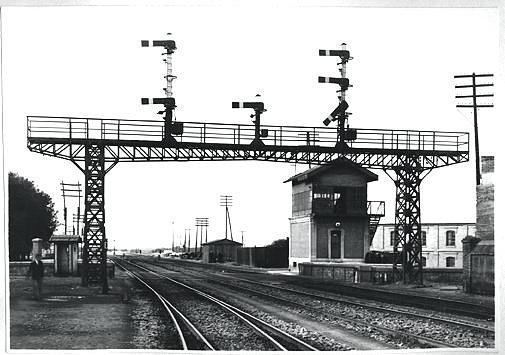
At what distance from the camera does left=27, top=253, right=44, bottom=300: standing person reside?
15227 mm

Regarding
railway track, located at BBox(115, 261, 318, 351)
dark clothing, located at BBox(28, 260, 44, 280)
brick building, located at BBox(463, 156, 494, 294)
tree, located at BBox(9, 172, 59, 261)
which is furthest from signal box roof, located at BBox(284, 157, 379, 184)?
dark clothing, located at BBox(28, 260, 44, 280)

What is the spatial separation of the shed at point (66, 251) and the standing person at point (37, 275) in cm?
517

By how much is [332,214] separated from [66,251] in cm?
836

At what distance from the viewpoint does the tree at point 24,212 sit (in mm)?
14125

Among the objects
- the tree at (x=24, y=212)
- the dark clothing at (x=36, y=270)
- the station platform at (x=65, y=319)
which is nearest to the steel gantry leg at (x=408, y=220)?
the station platform at (x=65, y=319)

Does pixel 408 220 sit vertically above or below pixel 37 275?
above

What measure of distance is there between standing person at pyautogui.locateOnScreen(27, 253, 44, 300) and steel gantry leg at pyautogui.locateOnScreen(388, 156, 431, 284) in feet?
28.3

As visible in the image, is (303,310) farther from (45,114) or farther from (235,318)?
(45,114)

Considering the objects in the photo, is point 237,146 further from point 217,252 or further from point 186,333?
point 217,252

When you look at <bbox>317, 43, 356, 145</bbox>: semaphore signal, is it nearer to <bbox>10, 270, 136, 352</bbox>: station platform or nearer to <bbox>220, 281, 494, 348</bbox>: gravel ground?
<bbox>220, 281, 494, 348</bbox>: gravel ground

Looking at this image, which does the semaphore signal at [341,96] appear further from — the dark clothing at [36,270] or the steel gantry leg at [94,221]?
the dark clothing at [36,270]

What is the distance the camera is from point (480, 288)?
1791 centimetres

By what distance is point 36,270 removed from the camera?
15320 millimetres

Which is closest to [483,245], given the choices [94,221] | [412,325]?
[412,325]
